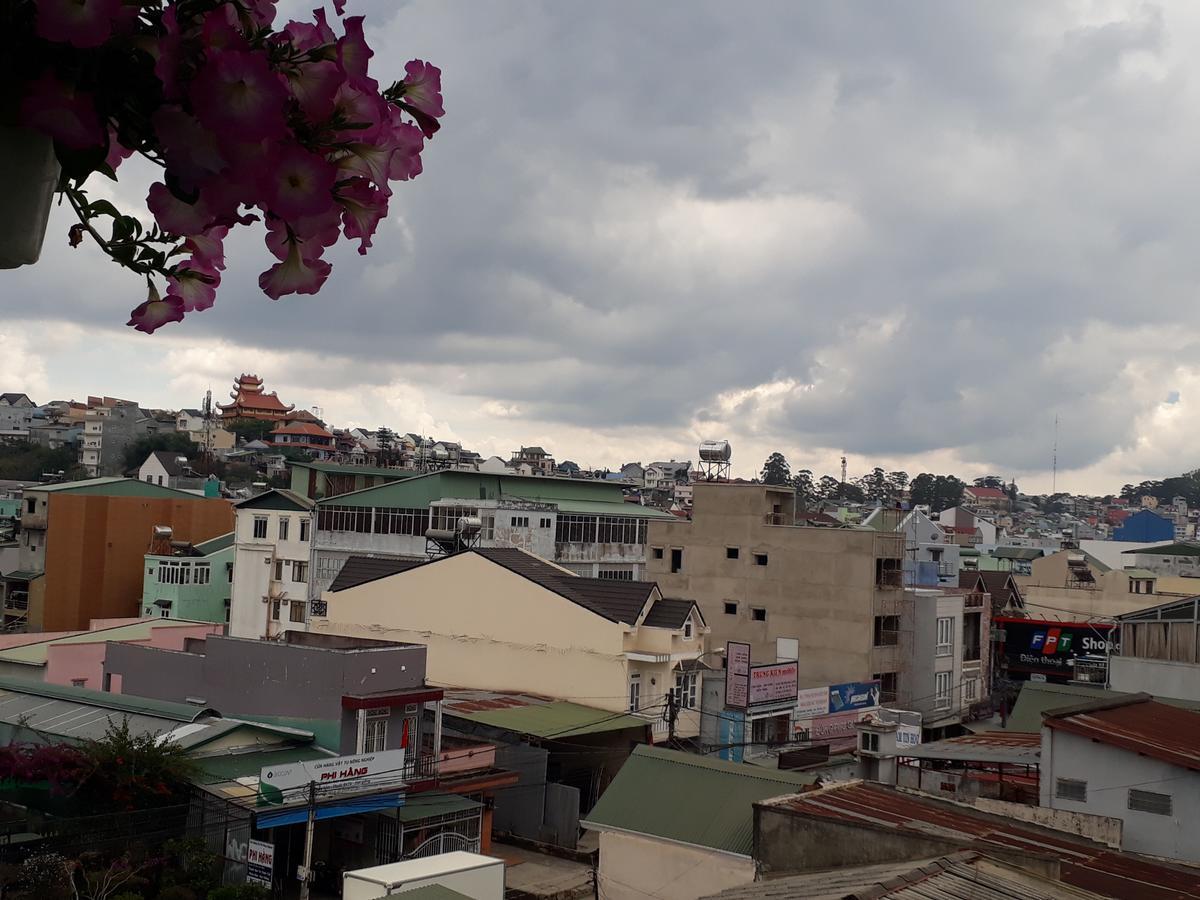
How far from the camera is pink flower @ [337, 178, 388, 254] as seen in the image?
183 cm

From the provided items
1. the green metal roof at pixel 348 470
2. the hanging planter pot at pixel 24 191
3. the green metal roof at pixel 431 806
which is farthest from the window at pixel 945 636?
the hanging planter pot at pixel 24 191

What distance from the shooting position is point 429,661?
125 feet

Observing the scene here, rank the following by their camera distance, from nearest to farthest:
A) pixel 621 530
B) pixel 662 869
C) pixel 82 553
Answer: pixel 662 869
pixel 621 530
pixel 82 553

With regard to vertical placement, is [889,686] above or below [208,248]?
below

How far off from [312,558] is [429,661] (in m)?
17.4

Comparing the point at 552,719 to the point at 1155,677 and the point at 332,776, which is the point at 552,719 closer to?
the point at 332,776

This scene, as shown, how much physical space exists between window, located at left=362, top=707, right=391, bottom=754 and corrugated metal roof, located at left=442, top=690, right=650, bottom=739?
16.5ft

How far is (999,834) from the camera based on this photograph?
15.4 metres

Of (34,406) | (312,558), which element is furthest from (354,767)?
(34,406)

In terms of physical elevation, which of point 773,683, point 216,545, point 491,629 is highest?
point 216,545

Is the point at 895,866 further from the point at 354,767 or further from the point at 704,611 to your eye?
the point at 704,611

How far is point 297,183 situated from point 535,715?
31554 millimetres

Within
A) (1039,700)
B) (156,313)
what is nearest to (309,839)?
(1039,700)

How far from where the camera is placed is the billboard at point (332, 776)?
21.2 m
